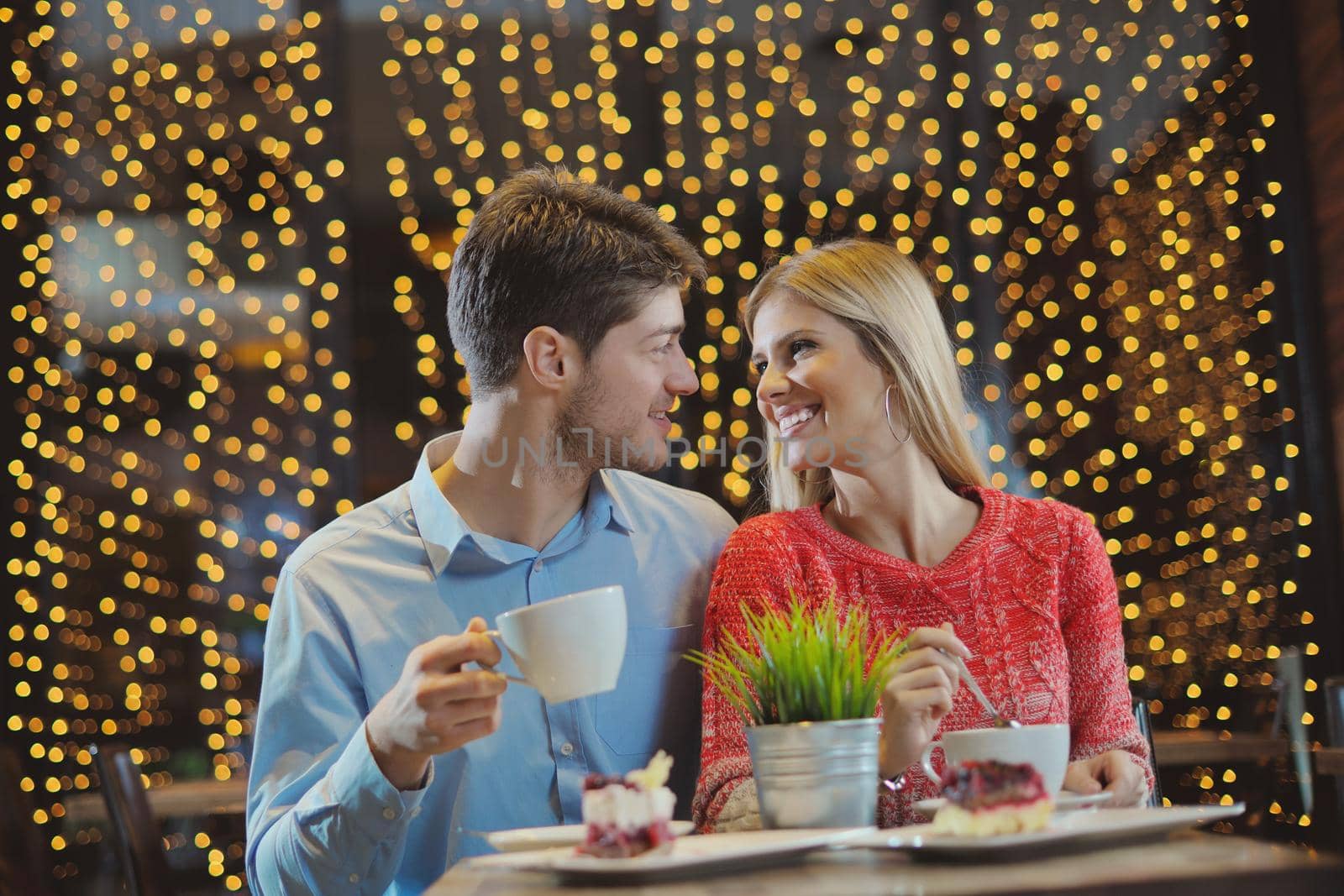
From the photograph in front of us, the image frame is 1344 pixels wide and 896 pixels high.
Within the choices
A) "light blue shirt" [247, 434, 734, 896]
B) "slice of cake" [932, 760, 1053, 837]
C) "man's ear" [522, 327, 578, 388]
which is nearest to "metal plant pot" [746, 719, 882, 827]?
"slice of cake" [932, 760, 1053, 837]

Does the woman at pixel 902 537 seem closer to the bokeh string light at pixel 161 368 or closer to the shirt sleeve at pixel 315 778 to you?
the shirt sleeve at pixel 315 778

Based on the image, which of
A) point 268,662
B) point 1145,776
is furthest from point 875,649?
point 268,662

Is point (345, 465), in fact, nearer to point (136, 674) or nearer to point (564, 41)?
point (136, 674)

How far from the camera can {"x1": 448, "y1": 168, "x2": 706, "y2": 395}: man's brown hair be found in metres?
1.62

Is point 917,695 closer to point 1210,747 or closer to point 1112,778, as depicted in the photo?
point 1112,778

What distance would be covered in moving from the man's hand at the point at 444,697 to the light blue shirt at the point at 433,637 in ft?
0.97

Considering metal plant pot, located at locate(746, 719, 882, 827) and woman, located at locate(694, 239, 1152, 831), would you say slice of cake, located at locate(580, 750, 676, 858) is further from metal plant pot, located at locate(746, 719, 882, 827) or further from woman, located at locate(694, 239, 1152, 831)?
woman, located at locate(694, 239, 1152, 831)

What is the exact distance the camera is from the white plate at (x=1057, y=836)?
2.60 feet

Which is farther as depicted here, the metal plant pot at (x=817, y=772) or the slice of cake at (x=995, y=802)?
the metal plant pot at (x=817, y=772)

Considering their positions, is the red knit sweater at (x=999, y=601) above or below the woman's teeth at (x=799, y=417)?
below

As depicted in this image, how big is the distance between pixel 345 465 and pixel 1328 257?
2780mm

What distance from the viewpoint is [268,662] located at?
146cm

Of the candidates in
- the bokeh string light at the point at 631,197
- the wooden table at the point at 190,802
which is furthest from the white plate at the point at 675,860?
the bokeh string light at the point at 631,197

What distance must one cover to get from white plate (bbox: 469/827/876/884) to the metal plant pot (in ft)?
0.30
